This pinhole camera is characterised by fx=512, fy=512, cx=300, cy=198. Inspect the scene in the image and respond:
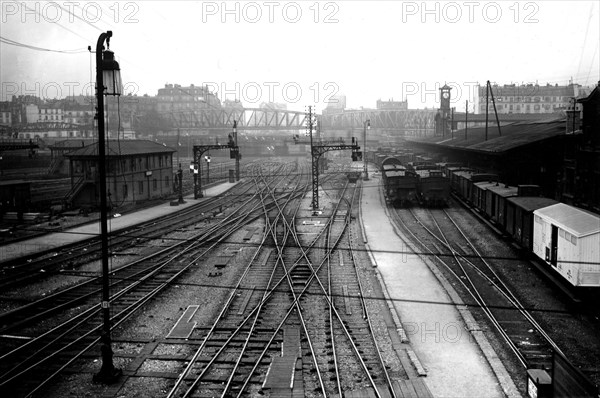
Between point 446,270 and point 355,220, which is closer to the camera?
point 446,270

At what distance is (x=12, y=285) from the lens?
62.8 feet

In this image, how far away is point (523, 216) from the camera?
2162 centimetres

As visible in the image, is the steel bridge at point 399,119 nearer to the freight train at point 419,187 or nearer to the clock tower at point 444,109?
the clock tower at point 444,109

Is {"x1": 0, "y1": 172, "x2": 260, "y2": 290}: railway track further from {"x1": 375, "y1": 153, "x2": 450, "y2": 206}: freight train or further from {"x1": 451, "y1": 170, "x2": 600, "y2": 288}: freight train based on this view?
{"x1": 451, "y1": 170, "x2": 600, "y2": 288}: freight train

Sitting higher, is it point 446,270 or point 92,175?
point 92,175

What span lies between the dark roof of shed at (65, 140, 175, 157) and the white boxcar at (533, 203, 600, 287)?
93.5 feet

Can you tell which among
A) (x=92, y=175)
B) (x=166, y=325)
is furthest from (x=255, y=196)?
(x=166, y=325)

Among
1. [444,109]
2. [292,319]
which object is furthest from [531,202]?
[444,109]

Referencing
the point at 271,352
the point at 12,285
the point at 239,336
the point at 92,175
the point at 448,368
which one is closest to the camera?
the point at 448,368

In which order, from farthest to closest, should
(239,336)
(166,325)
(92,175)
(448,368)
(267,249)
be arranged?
(92,175)
(267,249)
(166,325)
(239,336)
(448,368)

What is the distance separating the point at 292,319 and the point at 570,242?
356 inches

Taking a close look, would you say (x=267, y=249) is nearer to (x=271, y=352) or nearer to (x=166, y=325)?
(x=166, y=325)

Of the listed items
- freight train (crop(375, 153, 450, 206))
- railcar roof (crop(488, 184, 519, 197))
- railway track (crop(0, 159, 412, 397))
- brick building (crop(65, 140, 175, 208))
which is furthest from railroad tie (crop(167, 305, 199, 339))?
freight train (crop(375, 153, 450, 206))

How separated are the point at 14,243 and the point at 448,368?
23100 mm
